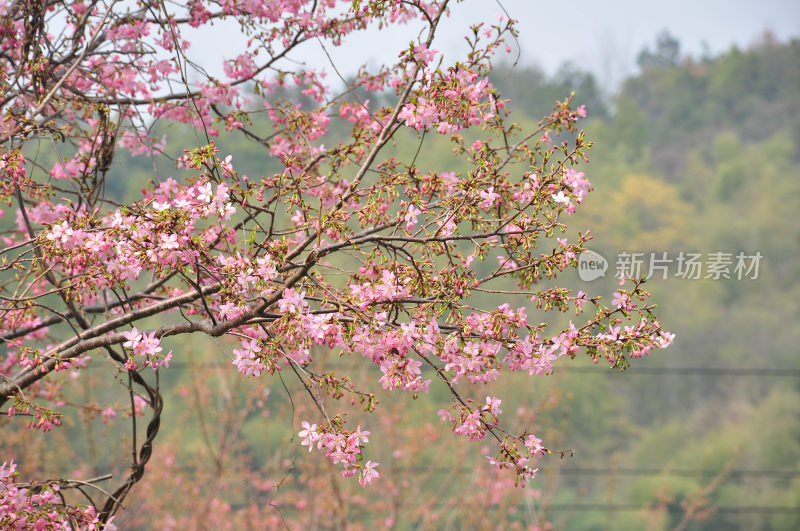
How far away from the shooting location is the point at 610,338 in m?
1.68

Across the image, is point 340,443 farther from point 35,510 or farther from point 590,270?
point 590,270

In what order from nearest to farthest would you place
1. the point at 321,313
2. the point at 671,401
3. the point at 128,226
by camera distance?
the point at 128,226, the point at 321,313, the point at 671,401

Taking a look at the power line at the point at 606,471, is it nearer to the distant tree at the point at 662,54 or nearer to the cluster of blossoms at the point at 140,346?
the cluster of blossoms at the point at 140,346

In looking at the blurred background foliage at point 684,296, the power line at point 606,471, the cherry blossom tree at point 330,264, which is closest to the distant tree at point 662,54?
the blurred background foliage at point 684,296

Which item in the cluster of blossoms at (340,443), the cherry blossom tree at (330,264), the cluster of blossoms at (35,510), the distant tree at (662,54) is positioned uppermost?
the distant tree at (662,54)

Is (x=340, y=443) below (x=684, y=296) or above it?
below

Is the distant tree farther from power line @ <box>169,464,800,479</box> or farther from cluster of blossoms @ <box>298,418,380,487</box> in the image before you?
cluster of blossoms @ <box>298,418,380,487</box>

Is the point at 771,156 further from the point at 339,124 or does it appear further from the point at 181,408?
the point at 181,408

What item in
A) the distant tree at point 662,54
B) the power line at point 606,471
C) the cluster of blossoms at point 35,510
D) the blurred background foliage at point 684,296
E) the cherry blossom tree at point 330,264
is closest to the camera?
the cherry blossom tree at point 330,264

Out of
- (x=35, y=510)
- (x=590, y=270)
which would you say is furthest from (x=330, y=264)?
(x=590, y=270)

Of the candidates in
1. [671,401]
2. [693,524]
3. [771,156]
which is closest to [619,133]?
[771,156]

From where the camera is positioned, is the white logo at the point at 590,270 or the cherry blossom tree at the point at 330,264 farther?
the white logo at the point at 590,270

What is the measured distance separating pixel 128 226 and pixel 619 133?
18.5 meters

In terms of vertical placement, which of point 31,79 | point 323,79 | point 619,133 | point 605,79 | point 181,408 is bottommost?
point 31,79
